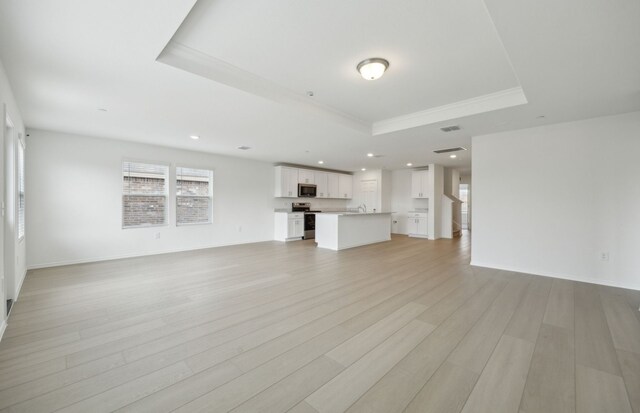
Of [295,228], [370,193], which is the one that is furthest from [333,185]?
[295,228]

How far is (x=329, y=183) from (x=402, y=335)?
771 centimetres

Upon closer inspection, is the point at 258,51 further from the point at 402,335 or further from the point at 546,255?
the point at 546,255

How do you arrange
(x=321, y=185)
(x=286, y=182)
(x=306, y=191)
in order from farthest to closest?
(x=321, y=185) → (x=306, y=191) → (x=286, y=182)

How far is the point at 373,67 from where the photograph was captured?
273cm

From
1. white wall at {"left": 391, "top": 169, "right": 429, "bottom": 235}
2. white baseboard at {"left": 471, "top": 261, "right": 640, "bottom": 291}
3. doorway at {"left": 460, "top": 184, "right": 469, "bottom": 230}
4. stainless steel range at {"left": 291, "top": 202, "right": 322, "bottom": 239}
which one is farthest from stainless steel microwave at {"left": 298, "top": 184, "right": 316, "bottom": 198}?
doorway at {"left": 460, "top": 184, "right": 469, "bottom": 230}

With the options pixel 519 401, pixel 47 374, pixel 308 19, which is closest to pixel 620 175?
pixel 519 401

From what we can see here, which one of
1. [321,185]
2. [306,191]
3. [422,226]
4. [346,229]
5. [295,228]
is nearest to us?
[346,229]

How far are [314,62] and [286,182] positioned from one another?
5.78 m

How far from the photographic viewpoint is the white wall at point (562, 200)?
12.6 feet

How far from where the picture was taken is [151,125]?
14.8 feet

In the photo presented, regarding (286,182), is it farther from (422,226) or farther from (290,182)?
(422,226)

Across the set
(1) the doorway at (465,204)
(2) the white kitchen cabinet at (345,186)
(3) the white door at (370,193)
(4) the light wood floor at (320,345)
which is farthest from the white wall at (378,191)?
(4) the light wood floor at (320,345)

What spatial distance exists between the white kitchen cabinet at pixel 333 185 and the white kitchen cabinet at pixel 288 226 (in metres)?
1.89

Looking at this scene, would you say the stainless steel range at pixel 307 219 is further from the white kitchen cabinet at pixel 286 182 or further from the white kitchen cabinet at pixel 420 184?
the white kitchen cabinet at pixel 420 184
